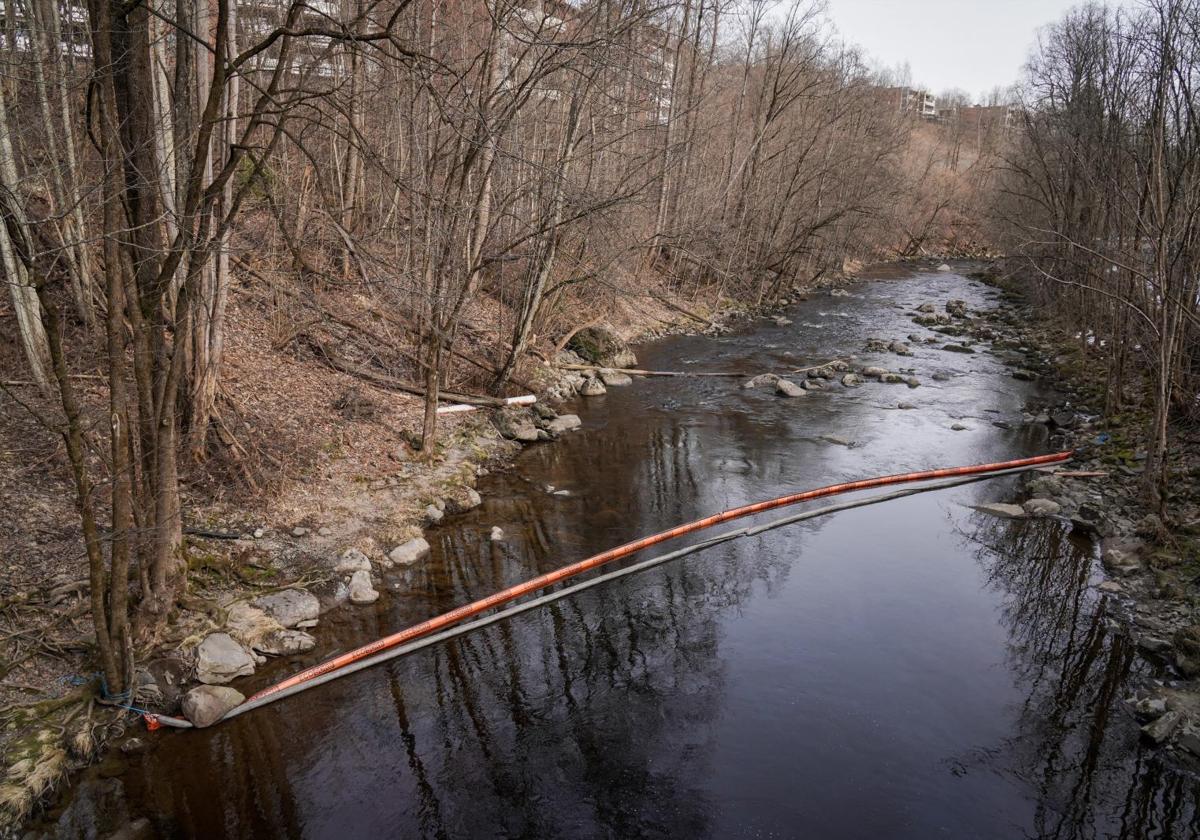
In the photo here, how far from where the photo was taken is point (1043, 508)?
37.1 ft

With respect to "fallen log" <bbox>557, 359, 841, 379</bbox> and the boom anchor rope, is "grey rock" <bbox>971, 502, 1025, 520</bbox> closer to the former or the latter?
the boom anchor rope

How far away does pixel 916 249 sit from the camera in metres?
46.9

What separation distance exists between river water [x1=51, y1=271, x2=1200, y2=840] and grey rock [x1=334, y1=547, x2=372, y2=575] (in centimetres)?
41

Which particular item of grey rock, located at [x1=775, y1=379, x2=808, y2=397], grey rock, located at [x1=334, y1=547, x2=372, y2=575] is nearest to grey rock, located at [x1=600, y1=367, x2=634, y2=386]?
grey rock, located at [x1=775, y1=379, x2=808, y2=397]

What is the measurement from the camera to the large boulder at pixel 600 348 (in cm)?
1873

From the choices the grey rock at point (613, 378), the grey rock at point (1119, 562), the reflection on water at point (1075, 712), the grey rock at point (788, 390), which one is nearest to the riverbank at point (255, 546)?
the grey rock at point (613, 378)

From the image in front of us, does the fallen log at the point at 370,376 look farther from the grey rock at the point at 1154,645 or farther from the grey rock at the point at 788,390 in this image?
the grey rock at the point at 1154,645

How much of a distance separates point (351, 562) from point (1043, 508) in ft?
32.9

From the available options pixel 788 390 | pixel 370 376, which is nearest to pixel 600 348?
pixel 788 390

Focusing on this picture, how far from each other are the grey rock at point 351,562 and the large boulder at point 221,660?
1602 mm

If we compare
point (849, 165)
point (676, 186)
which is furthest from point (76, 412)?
point (849, 165)

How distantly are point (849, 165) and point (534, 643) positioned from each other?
27.2 metres

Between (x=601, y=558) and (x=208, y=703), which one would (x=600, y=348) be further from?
(x=208, y=703)

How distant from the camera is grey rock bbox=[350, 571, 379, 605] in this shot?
8.43 m
